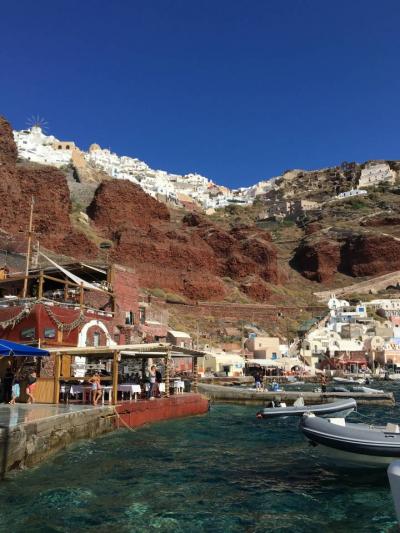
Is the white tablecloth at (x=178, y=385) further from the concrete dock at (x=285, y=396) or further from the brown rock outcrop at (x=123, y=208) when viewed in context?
the brown rock outcrop at (x=123, y=208)

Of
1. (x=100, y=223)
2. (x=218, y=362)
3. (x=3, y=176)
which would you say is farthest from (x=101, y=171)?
(x=218, y=362)

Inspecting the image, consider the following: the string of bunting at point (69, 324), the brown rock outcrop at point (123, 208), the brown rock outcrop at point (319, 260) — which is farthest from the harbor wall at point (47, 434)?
the brown rock outcrop at point (319, 260)

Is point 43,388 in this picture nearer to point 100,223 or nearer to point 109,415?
point 109,415

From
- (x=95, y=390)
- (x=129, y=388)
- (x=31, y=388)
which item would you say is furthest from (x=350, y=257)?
(x=31, y=388)

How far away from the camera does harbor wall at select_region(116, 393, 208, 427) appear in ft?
62.2

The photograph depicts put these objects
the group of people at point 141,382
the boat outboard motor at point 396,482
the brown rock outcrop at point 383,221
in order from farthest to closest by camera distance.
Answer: the brown rock outcrop at point 383,221 < the group of people at point 141,382 < the boat outboard motor at point 396,482

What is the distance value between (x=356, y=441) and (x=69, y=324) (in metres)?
15.4

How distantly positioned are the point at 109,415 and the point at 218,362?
129 ft

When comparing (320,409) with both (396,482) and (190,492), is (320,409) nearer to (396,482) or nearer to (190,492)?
(190,492)

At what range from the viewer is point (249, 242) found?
313 ft

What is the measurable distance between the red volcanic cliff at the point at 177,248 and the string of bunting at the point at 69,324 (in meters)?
49.7

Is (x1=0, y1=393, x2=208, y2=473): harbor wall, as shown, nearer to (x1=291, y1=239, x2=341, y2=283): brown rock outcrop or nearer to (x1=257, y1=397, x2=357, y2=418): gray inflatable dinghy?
(x1=257, y1=397, x2=357, y2=418): gray inflatable dinghy

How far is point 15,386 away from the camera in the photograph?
18.5 meters

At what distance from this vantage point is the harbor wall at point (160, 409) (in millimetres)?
18969
